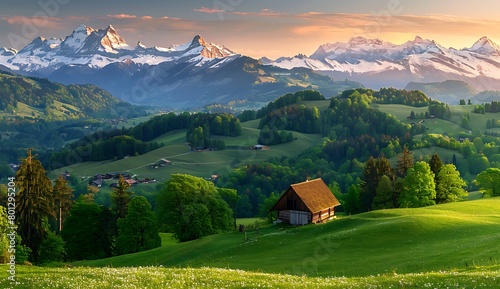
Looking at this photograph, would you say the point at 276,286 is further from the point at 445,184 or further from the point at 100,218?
the point at 445,184

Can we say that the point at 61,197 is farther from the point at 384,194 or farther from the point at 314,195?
the point at 384,194

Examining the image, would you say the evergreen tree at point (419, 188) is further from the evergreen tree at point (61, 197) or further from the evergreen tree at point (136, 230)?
the evergreen tree at point (61, 197)

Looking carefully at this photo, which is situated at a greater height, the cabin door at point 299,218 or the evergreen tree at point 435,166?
the evergreen tree at point 435,166

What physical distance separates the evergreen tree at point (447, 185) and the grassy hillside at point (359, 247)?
813 inches

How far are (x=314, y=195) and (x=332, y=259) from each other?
31610 millimetres

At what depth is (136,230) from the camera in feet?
282

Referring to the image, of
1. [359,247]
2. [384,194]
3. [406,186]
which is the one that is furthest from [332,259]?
[384,194]

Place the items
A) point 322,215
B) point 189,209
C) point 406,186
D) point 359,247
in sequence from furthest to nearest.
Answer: point 406,186 < point 189,209 < point 322,215 < point 359,247

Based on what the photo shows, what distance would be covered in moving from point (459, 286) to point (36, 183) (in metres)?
64.5

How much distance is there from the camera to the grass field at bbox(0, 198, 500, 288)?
93.8ft

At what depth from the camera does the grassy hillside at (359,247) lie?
149 feet

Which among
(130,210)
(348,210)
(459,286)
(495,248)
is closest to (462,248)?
(495,248)

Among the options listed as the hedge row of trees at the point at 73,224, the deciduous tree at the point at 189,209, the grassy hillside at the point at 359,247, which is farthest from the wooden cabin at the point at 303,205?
the hedge row of trees at the point at 73,224

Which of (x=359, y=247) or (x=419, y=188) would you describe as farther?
(x=419, y=188)
